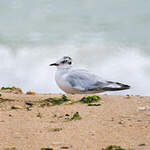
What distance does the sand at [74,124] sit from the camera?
5504 millimetres

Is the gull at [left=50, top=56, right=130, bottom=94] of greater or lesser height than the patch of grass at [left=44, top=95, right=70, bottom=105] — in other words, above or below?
above

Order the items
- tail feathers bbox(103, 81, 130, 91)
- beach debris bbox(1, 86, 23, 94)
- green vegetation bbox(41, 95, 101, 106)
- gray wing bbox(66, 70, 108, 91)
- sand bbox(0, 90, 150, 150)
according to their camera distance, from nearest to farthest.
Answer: sand bbox(0, 90, 150, 150) < green vegetation bbox(41, 95, 101, 106) < beach debris bbox(1, 86, 23, 94) < gray wing bbox(66, 70, 108, 91) < tail feathers bbox(103, 81, 130, 91)

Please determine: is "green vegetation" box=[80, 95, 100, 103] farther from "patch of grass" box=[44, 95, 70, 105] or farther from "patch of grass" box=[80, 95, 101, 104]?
"patch of grass" box=[44, 95, 70, 105]

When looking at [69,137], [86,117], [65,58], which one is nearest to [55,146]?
[69,137]

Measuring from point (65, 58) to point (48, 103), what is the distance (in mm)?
2853

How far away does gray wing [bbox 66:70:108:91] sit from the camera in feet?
32.0

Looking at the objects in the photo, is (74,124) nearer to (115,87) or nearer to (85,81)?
(85,81)

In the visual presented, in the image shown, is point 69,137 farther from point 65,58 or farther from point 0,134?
point 65,58

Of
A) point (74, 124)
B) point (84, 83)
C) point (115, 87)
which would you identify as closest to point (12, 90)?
point (84, 83)

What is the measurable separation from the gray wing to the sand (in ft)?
4.67

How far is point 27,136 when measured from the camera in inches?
231

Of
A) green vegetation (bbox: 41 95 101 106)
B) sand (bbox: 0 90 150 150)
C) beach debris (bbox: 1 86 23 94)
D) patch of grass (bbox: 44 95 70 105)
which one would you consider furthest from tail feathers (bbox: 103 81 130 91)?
patch of grass (bbox: 44 95 70 105)

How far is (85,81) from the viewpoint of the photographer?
980cm

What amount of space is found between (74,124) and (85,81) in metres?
3.42
